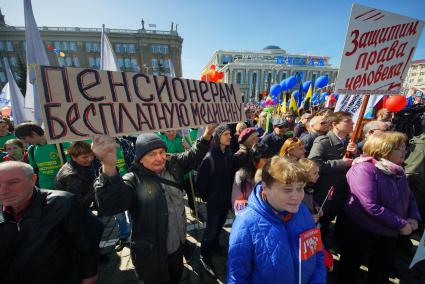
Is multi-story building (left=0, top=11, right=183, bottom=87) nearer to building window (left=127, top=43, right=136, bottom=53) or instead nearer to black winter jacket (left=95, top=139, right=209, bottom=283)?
building window (left=127, top=43, right=136, bottom=53)

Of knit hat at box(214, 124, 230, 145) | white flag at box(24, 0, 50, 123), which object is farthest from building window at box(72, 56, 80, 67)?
knit hat at box(214, 124, 230, 145)

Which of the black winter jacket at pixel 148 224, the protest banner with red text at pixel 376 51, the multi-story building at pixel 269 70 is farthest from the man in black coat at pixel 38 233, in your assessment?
the multi-story building at pixel 269 70

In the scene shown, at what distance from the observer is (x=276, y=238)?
1284 mm

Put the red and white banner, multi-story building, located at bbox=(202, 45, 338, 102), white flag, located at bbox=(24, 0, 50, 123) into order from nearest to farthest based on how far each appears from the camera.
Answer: the red and white banner, white flag, located at bbox=(24, 0, 50, 123), multi-story building, located at bbox=(202, 45, 338, 102)

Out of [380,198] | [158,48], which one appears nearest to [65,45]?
[158,48]

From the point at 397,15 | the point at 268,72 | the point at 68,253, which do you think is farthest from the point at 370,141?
the point at 268,72

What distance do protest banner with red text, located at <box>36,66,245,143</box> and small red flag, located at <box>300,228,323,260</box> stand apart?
1.30 m

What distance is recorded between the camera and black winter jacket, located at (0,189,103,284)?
4.21 ft

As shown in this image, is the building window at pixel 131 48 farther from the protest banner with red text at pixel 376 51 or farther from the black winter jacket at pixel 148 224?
the black winter jacket at pixel 148 224

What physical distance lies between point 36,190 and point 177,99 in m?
1.27

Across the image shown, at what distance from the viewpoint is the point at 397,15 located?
88.9 inches

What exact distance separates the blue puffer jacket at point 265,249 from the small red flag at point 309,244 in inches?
1.1

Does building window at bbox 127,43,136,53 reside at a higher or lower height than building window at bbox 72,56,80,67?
higher

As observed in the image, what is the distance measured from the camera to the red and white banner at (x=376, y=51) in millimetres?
2180
